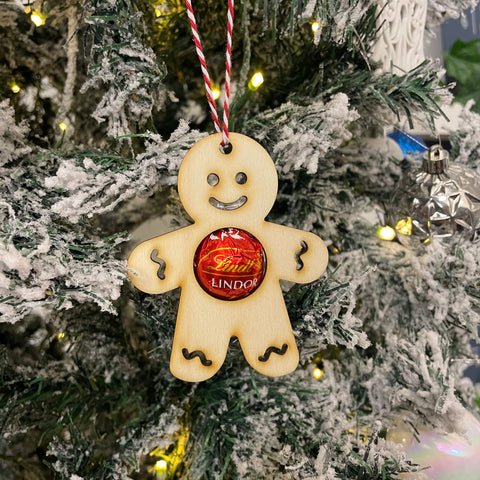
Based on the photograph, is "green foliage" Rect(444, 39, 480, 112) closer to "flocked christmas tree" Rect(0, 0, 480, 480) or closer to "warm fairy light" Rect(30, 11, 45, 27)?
"flocked christmas tree" Rect(0, 0, 480, 480)

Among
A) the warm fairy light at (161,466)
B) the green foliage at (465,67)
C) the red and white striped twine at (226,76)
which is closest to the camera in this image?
the red and white striped twine at (226,76)

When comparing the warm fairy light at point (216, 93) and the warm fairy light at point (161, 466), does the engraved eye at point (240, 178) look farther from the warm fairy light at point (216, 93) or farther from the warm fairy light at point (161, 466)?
the warm fairy light at point (161, 466)

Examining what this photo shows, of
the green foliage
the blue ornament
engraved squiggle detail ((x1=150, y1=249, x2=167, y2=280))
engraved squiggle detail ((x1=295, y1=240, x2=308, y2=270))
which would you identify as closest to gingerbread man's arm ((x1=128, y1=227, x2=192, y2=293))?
engraved squiggle detail ((x1=150, y1=249, x2=167, y2=280))

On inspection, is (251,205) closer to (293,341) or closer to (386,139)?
(293,341)

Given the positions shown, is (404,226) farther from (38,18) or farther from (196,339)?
(38,18)

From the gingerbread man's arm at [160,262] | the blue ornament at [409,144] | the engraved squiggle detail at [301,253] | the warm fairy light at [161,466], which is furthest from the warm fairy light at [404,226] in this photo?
the warm fairy light at [161,466]

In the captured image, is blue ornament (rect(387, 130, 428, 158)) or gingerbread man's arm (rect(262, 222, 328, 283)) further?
blue ornament (rect(387, 130, 428, 158))
